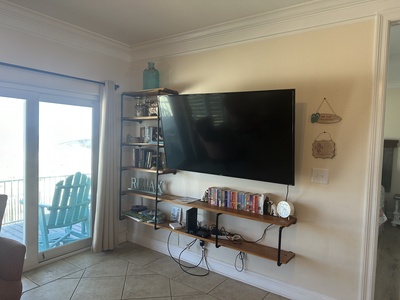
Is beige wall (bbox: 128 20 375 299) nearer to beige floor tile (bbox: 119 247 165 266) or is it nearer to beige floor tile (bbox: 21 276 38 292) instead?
beige floor tile (bbox: 119 247 165 266)

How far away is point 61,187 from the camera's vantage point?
319 cm

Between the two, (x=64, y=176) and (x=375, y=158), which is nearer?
(x=375, y=158)

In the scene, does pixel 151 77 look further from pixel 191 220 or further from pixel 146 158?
pixel 191 220

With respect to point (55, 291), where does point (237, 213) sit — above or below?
above

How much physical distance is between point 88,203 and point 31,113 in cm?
126

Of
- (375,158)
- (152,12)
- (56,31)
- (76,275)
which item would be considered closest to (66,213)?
(76,275)

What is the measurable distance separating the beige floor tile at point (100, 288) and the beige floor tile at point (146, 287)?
73 mm

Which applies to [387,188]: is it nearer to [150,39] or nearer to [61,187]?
[150,39]

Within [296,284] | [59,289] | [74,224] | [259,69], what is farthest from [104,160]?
[296,284]

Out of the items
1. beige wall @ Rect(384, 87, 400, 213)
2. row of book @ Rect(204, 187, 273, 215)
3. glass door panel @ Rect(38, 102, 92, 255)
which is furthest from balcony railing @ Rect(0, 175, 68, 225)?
beige wall @ Rect(384, 87, 400, 213)

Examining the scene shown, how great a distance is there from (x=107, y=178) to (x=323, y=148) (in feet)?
7.99

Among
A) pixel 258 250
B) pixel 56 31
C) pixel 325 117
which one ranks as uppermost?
pixel 56 31

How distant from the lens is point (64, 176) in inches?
128

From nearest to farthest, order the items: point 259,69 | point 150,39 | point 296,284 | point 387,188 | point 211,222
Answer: point 296,284 → point 259,69 → point 211,222 → point 150,39 → point 387,188
